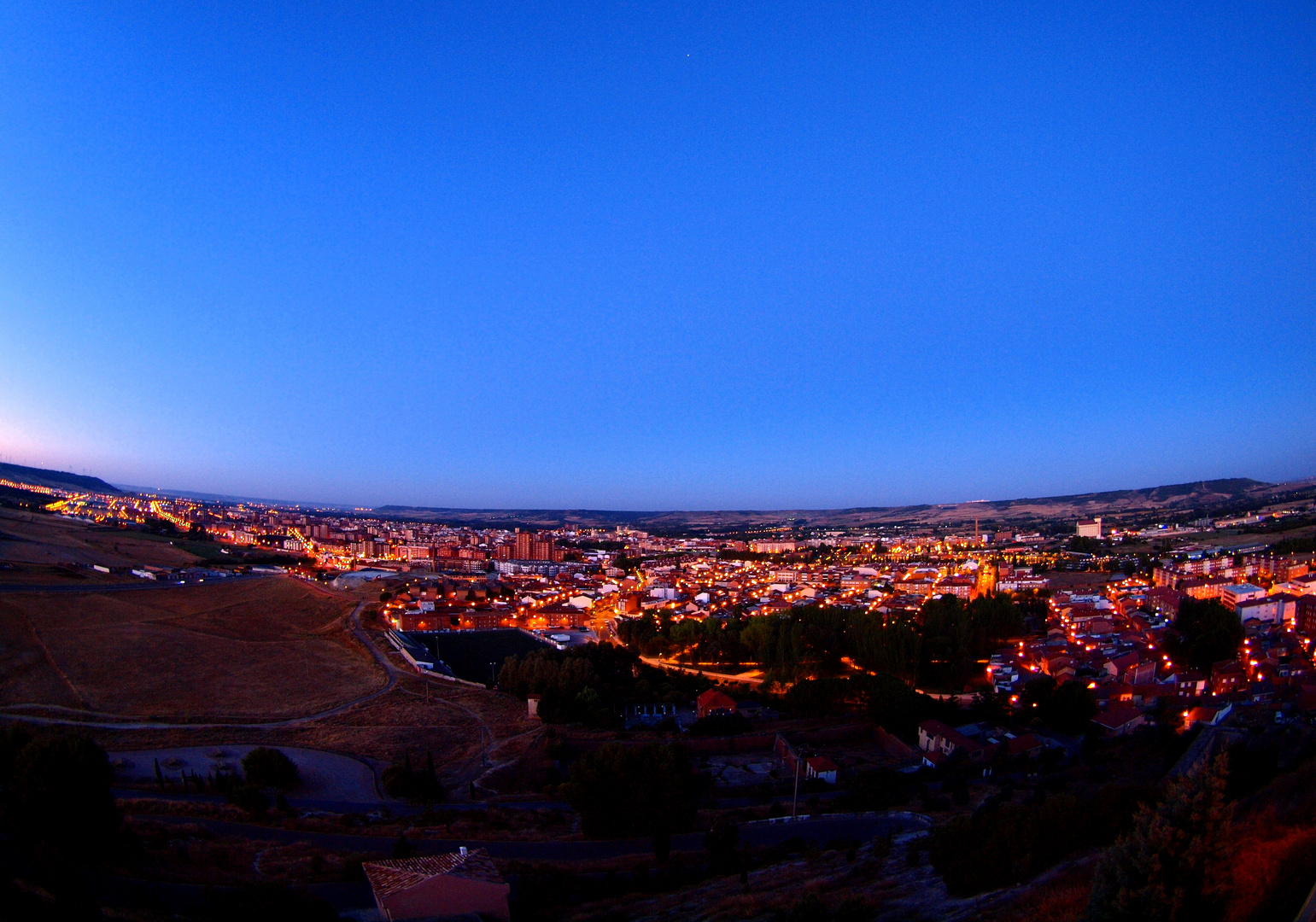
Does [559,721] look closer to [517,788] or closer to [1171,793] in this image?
[517,788]

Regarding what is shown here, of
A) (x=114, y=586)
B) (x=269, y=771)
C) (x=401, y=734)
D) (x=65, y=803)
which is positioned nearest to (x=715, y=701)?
(x=401, y=734)

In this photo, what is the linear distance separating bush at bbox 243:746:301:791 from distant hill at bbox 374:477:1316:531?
2697 inches

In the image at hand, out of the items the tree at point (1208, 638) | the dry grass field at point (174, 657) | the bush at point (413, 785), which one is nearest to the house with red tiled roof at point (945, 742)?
the tree at point (1208, 638)

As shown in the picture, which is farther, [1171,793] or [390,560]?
[390,560]

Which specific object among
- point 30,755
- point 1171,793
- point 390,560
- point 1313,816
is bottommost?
point 390,560

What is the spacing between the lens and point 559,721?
14.4 metres

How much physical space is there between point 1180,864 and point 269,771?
36.5 feet

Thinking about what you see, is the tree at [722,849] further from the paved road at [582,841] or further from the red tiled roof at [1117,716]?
the red tiled roof at [1117,716]

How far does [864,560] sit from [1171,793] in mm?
46981

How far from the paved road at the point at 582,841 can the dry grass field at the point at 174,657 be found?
674 centimetres

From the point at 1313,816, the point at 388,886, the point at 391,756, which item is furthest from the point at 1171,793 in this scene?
the point at 391,756

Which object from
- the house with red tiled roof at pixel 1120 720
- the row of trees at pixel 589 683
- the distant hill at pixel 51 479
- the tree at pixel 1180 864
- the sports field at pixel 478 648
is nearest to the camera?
the tree at pixel 1180 864

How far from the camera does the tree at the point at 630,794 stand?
7.83 meters

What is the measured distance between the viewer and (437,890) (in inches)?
223
